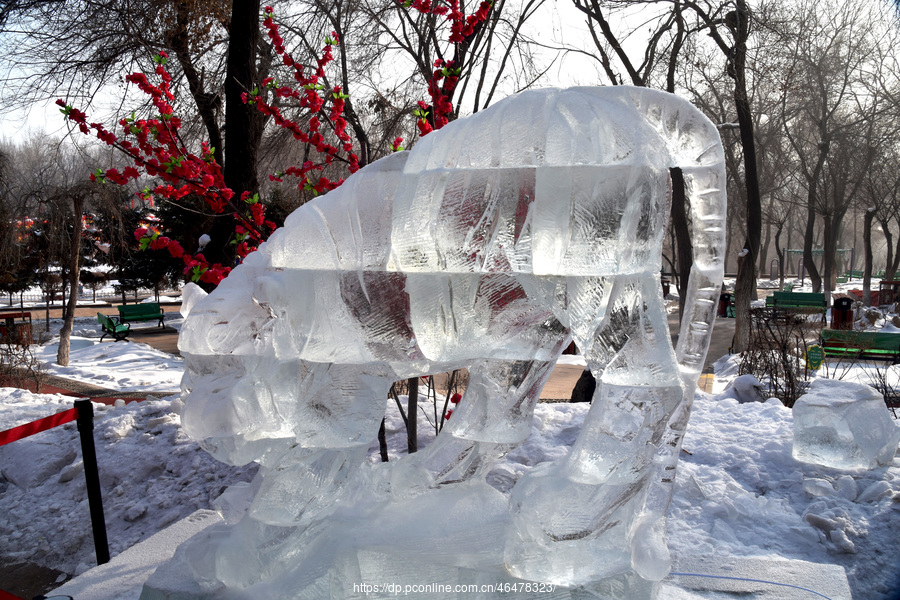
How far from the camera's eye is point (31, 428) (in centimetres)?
296

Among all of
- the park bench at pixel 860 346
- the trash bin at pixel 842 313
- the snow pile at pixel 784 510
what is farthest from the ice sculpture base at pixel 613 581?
the trash bin at pixel 842 313

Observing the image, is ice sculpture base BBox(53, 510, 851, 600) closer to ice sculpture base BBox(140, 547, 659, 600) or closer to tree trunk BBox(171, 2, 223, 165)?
ice sculpture base BBox(140, 547, 659, 600)

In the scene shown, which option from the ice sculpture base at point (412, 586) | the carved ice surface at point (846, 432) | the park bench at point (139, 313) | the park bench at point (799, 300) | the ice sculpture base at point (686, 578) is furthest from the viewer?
the park bench at point (799, 300)

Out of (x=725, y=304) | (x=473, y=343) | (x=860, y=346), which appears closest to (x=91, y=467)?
(x=473, y=343)

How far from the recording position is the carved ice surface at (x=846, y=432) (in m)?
4.09

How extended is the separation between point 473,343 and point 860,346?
893cm

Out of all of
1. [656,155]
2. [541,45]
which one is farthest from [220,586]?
[541,45]

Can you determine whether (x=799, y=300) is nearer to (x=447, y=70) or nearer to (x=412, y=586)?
(x=447, y=70)

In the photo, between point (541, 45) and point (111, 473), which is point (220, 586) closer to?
point (111, 473)

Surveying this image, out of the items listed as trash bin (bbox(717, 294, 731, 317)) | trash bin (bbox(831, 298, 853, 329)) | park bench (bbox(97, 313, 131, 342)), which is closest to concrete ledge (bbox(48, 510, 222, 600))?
park bench (bbox(97, 313, 131, 342))

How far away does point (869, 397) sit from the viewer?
4.30 metres

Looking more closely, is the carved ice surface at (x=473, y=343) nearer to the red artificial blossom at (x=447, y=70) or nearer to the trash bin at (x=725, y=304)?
the red artificial blossom at (x=447, y=70)

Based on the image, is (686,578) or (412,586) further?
(686,578)

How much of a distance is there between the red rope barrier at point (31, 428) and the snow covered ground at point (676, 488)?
3.27ft
